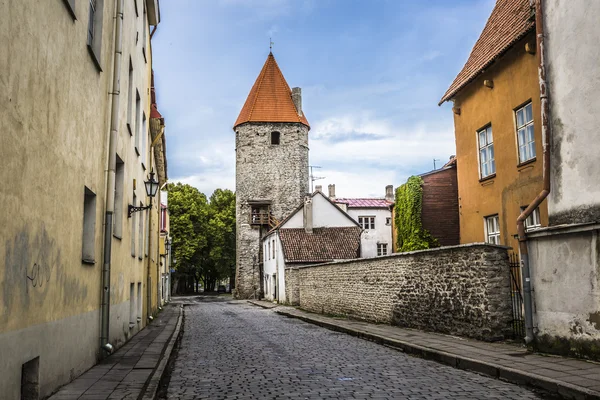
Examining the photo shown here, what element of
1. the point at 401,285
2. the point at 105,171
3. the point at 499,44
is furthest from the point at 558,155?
the point at 105,171

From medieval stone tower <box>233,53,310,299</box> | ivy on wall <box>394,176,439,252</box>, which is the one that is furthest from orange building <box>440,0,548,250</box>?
medieval stone tower <box>233,53,310,299</box>

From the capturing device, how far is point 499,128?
15.1 meters

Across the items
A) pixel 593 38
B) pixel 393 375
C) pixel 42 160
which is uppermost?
pixel 593 38

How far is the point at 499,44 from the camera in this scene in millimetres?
15109

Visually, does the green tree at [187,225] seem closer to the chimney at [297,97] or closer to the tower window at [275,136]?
the tower window at [275,136]

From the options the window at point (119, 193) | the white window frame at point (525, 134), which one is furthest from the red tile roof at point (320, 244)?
the window at point (119, 193)

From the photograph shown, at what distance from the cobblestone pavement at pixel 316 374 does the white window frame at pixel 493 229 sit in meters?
4.82

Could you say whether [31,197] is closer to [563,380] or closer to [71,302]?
[71,302]

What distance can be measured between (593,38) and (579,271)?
3.85 meters

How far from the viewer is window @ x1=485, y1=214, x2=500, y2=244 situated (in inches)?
613

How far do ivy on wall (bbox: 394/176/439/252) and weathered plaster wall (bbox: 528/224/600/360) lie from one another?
30.9 ft

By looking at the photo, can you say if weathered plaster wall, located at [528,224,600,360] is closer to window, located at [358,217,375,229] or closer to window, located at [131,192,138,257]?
window, located at [131,192,138,257]

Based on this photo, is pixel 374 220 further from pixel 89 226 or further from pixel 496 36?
pixel 89 226

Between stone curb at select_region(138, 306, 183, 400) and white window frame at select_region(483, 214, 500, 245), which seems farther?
white window frame at select_region(483, 214, 500, 245)
